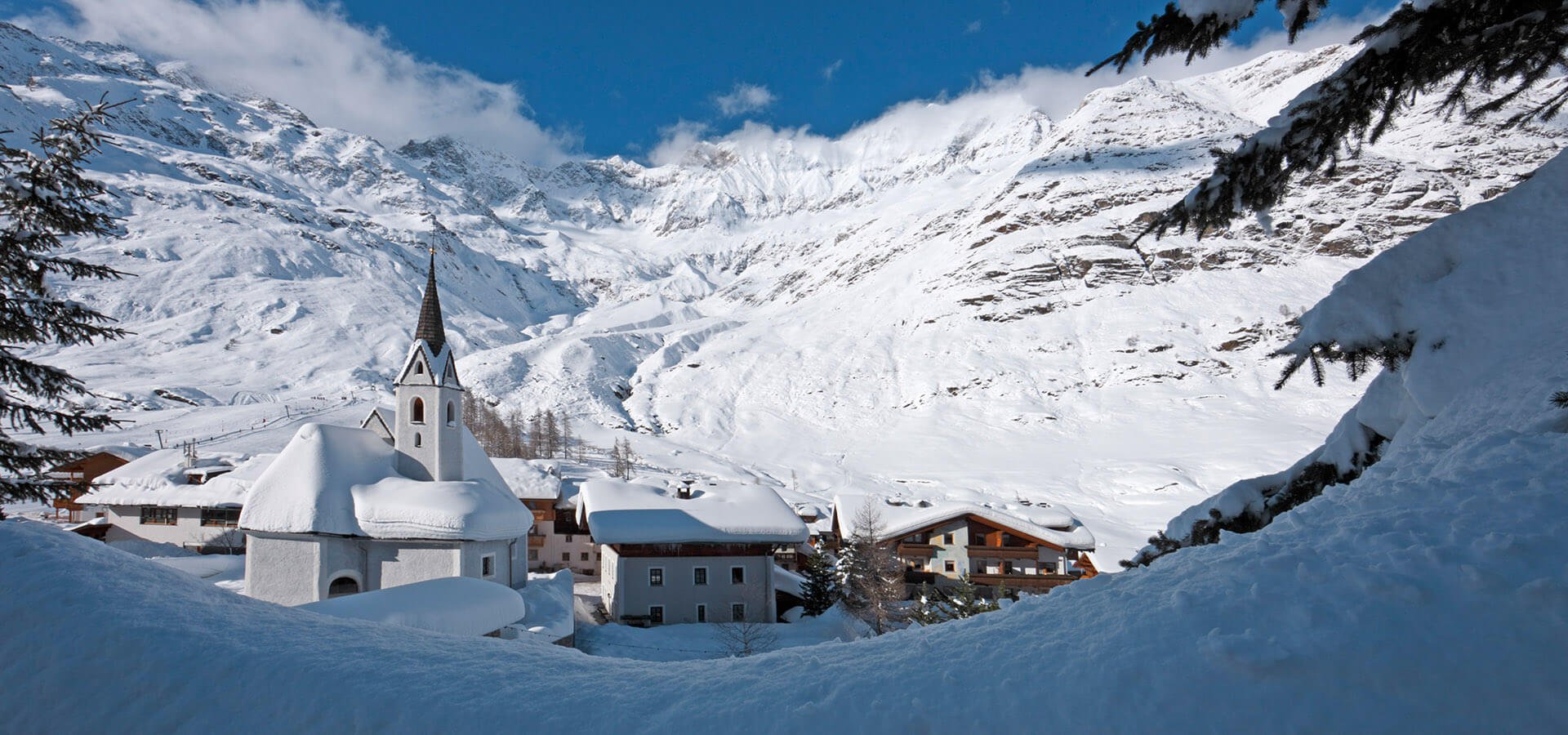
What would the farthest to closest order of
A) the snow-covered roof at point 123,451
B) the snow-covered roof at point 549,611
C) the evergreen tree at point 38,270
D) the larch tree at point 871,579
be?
the snow-covered roof at point 123,451
the larch tree at point 871,579
the snow-covered roof at point 549,611
the evergreen tree at point 38,270

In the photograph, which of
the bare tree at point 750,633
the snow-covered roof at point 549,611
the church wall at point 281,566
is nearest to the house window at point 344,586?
the church wall at point 281,566

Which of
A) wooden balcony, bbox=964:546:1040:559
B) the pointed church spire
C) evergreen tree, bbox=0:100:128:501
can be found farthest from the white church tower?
wooden balcony, bbox=964:546:1040:559

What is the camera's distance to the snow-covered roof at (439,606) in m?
11.7

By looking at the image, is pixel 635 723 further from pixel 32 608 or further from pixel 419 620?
pixel 419 620

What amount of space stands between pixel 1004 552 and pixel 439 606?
27.6 metres

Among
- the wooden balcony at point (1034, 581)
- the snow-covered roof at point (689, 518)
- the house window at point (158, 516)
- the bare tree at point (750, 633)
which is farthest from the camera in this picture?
the house window at point (158, 516)

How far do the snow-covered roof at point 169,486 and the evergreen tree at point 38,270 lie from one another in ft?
121

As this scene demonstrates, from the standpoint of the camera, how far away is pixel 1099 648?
2863 millimetres

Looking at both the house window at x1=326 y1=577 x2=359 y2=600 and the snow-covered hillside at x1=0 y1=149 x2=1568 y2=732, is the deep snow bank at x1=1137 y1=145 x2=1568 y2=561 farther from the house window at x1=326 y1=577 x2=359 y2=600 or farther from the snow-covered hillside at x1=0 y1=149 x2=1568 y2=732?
the house window at x1=326 y1=577 x2=359 y2=600

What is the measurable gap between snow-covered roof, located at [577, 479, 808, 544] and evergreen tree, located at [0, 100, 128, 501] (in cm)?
1971

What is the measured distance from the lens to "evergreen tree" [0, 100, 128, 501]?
9.16 m

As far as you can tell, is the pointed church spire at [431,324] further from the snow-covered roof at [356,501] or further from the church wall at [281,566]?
the church wall at [281,566]

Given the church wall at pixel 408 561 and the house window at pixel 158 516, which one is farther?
the house window at pixel 158 516

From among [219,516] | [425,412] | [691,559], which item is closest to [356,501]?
[425,412]
